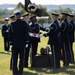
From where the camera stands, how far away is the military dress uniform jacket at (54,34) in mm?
10937

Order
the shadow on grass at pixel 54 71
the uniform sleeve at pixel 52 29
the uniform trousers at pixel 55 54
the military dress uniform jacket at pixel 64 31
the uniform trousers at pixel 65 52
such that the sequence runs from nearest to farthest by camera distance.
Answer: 1. the shadow on grass at pixel 54 71
2. the uniform sleeve at pixel 52 29
3. the uniform trousers at pixel 55 54
4. the military dress uniform jacket at pixel 64 31
5. the uniform trousers at pixel 65 52

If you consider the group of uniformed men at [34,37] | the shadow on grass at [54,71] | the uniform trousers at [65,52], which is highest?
the group of uniformed men at [34,37]

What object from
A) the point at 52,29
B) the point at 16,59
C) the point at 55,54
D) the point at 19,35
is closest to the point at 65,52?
the point at 55,54

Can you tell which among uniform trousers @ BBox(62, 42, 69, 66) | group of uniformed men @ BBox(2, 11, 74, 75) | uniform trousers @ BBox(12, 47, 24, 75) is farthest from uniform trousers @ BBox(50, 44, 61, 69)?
uniform trousers @ BBox(12, 47, 24, 75)

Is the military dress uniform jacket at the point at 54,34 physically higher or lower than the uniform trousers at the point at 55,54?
higher

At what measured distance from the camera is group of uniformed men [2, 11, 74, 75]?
9.72 meters

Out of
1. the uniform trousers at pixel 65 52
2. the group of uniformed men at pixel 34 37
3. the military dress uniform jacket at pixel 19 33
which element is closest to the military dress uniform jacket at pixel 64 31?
the group of uniformed men at pixel 34 37

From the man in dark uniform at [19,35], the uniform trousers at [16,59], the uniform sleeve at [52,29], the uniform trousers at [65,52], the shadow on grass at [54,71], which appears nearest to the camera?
the man in dark uniform at [19,35]

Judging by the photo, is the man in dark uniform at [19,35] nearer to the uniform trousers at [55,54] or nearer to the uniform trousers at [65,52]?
the uniform trousers at [55,54]

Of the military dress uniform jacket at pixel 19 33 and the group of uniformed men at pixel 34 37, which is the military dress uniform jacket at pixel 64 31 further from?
the military dress uniform jacket at pixel 19 33

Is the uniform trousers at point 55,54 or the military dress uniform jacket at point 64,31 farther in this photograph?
the military dress uniform jacket at point 64,31

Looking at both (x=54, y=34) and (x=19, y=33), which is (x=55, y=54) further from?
(x=19, y=33)

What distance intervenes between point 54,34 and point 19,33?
5.91 feet

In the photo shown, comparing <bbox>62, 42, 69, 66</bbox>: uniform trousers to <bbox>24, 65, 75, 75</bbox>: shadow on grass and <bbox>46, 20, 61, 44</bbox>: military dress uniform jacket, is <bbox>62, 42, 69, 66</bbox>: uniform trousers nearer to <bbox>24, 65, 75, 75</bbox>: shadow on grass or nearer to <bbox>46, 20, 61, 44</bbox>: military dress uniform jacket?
<bbox>24, 65, 75, 75</bbox>: shadow on grass
